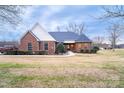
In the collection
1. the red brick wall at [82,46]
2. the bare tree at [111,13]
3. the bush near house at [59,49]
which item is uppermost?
the bare tree at [111,13]

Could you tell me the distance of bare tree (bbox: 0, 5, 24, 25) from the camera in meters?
7.04

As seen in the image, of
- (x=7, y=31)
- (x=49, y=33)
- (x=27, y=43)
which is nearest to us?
(x=7, y=31)

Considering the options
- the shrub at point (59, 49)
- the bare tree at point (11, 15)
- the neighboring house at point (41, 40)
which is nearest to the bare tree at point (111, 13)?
the bare tree at point (11, 15)

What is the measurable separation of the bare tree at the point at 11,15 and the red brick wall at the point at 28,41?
929 centimetres

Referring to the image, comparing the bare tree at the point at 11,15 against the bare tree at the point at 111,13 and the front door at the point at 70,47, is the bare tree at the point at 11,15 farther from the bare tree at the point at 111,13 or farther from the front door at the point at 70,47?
the front door at the point at 70,47

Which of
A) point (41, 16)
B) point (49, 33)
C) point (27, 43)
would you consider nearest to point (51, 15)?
point (41, 16)

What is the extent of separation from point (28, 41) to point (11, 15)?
9.77 metres

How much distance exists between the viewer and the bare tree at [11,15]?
704 centimetres

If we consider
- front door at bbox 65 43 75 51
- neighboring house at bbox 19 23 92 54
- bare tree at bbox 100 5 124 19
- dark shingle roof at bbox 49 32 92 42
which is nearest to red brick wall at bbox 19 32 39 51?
neighboring house at bbox 19 23 92 54

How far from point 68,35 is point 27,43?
11.8 ft

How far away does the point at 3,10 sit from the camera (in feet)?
23.2

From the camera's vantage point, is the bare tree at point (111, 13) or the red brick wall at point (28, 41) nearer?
the bare tree at point (111, 13)

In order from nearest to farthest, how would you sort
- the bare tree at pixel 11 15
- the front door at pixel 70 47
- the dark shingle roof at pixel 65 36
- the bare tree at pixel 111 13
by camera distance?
1. the bare tree at pixel 111 13
2. the bare tree at pixel 11 15
3. the front door at pixel 70 47
4. the dark shingle roof at pixel 65 36
